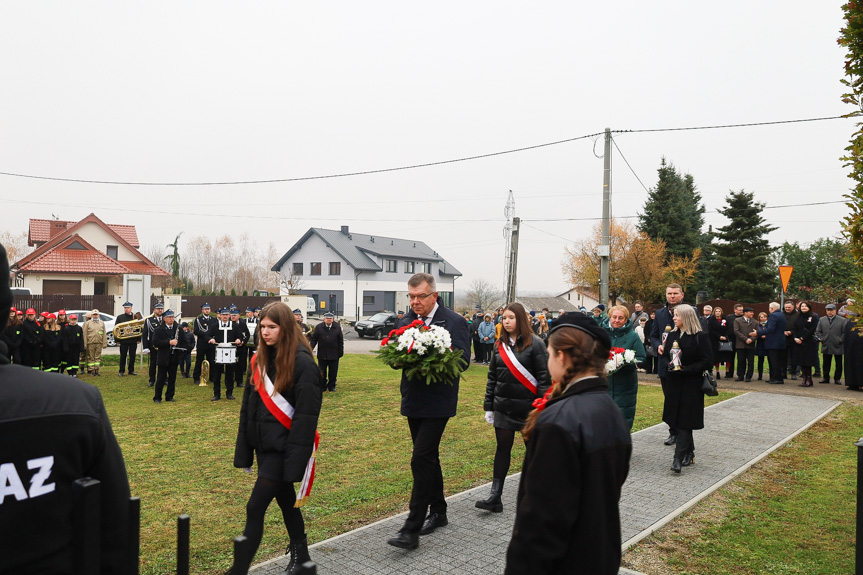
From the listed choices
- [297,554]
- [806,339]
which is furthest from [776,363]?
[297,554]

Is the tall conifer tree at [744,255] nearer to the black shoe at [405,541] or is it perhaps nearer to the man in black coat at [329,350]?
the man in black coat at [329,350]

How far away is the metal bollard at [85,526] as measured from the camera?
5.85 feet

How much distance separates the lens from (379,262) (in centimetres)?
6612

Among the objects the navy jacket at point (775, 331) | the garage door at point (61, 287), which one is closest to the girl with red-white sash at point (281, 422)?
the navy jacket at point (775, 331)

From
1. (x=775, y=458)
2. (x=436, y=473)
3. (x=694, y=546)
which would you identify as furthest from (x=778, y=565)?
(x=775, y=458)

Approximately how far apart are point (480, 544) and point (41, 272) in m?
42.2

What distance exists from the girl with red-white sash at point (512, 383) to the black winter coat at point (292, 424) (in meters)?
2.14

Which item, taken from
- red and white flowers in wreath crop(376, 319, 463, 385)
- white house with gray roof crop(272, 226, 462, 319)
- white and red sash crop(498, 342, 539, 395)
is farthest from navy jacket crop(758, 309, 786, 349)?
white house with gray roof crop(272, 226, 462, 319)

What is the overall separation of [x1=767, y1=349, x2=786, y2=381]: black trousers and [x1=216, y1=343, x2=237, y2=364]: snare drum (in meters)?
14.1

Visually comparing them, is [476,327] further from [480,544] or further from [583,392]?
[583,392]

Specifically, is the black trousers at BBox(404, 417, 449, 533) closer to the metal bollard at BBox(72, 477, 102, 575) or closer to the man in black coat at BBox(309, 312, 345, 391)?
the metal bollard at BBox(72, 477, 102, 575)

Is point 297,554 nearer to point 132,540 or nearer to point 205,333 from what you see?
point 132,540

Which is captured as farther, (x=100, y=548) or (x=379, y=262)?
(x=379, y=262)

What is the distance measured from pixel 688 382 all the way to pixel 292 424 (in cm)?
538
